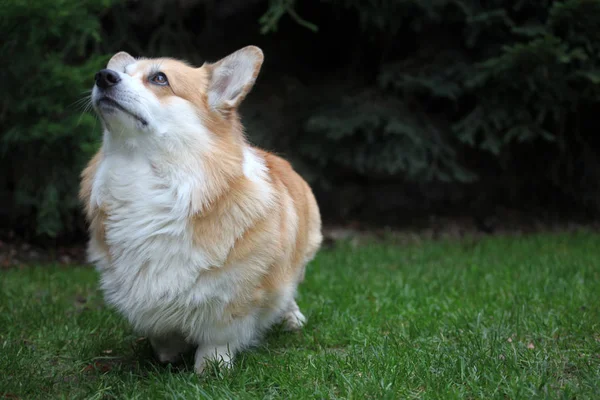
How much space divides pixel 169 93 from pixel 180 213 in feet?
2.05

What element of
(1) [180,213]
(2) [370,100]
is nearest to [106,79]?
(1) [180,213]

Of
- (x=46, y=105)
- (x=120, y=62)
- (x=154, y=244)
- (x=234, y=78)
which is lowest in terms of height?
(x=46, y=105)

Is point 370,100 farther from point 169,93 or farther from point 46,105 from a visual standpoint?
point 169,93

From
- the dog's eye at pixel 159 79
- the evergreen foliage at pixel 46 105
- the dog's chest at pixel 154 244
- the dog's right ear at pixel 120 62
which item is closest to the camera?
the dog's chest at pixel 154 244

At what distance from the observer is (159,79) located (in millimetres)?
3088

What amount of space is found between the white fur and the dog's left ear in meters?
0.21

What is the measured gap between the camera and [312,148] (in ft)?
23.7

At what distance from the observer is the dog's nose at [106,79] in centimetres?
292

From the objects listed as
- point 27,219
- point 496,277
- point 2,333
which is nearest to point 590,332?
point 496,277

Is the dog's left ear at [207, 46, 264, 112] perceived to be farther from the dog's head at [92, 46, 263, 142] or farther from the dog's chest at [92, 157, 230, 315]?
the dog's chest at [92, 157, 230, 315]

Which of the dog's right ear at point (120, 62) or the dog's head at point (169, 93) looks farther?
the dog's right ear at point (120, 62)

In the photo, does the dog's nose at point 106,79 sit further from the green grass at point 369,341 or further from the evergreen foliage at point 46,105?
the evergreen foliage at point 46,105

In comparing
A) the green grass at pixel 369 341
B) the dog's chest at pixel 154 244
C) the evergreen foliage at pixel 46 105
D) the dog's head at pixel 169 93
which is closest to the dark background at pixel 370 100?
the evergreen foliage at pixel 46 105

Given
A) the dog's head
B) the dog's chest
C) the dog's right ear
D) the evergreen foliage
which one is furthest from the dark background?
the dog's chest
